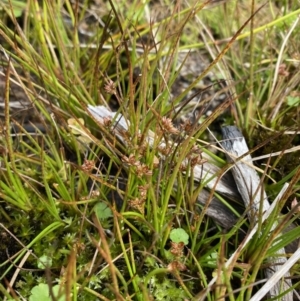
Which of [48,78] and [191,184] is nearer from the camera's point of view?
[191,184]

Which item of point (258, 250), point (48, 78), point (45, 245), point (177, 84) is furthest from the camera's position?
point (177, 84)

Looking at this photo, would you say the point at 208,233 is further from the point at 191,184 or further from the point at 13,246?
the point at 13,246

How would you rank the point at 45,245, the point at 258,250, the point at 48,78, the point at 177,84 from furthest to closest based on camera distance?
the point at 177,84 < the point at 48,78 < the point at 45,245 < the point at 258,250

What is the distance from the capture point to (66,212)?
1478 mm

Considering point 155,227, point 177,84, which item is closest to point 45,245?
point 155,227

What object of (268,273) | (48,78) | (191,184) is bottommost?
(268,273)

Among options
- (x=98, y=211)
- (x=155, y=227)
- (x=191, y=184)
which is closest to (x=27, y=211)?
(x=98, y=211)

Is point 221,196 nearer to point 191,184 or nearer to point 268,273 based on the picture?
point 191,184

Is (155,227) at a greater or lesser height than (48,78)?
lesser

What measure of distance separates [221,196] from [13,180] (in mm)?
665

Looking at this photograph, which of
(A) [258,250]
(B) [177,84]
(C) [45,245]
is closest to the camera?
(A) [258,250]

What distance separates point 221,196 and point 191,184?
190 mm

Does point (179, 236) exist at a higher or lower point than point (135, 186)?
lower

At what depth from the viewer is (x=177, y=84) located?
2041mm
